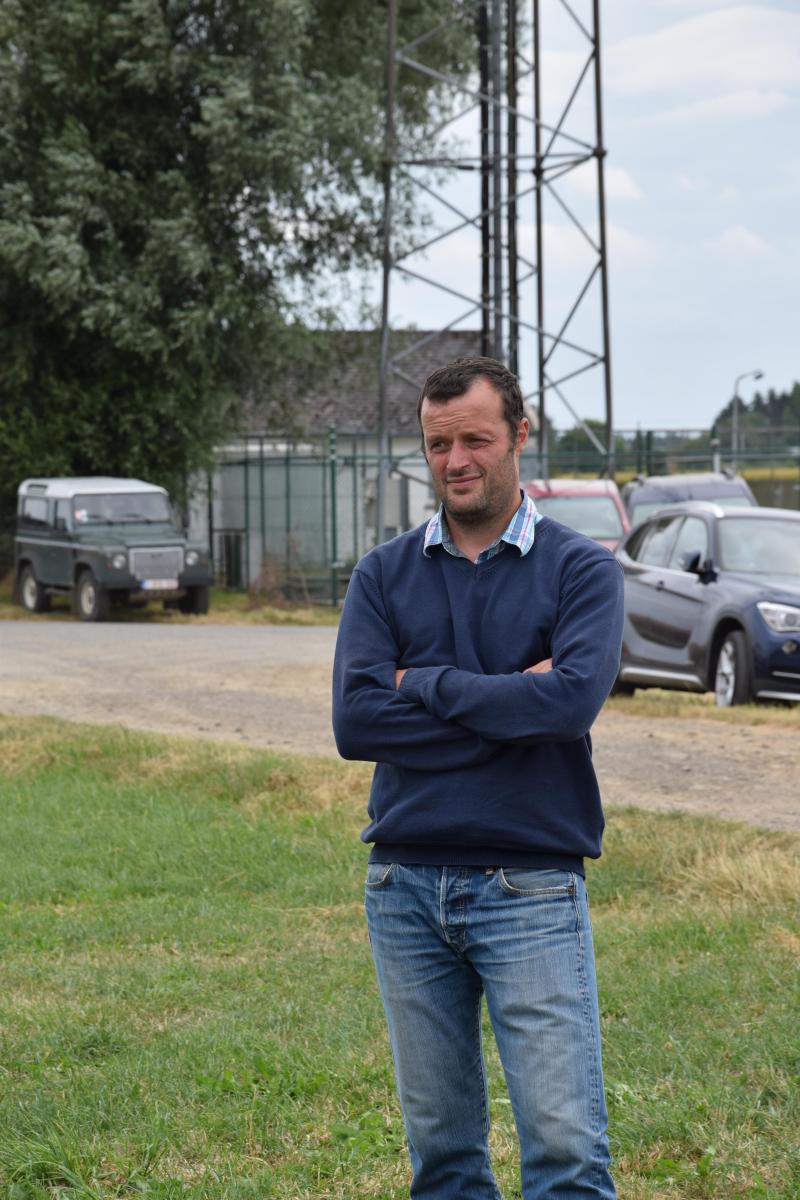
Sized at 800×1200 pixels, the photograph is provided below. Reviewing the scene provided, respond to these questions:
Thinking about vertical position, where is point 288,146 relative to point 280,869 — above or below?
above

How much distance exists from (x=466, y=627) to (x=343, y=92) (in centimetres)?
2651

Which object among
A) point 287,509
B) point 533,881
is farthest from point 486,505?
point 287,509

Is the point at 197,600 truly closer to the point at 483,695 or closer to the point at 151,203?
the point at 151,203

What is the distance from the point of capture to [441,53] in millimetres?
32500

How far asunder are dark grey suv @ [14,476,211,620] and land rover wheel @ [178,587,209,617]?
1 centimetres

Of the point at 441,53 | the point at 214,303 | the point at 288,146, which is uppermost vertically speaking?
the point at 441,53

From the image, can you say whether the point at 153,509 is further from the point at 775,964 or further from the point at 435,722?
the point at 435,722

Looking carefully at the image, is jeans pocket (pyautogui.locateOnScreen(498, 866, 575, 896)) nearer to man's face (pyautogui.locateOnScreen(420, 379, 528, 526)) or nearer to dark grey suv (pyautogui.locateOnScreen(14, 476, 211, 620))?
man's face (pyautogui.locateOnScreen(420, 379, 528, 526))

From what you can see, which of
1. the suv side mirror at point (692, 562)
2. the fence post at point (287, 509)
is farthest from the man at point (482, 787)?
the fence post at point (287, 509)

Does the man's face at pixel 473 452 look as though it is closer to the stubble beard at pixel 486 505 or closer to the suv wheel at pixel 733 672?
the stubble beard at pixel 486 505

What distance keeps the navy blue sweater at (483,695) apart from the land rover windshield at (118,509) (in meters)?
22.5

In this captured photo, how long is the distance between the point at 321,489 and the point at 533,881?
28725 mm

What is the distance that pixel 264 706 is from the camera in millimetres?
13828

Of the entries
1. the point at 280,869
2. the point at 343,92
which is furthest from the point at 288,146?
the point at 280,869
